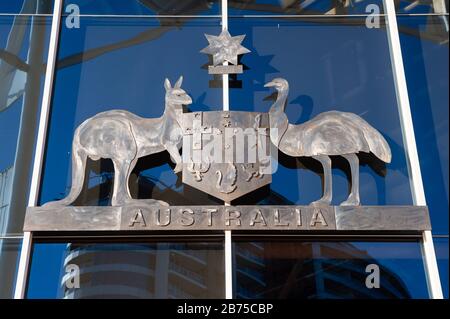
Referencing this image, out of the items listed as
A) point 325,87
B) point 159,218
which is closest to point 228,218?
point 159,218

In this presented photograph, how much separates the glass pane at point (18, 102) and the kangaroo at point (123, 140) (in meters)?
Result: 0.61

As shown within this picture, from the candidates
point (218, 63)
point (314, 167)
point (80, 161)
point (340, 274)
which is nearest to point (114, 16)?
point (218, 63)

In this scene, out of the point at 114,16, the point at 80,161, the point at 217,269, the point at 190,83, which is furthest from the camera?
the point at 114,16

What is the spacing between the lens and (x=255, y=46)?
29.5 feet

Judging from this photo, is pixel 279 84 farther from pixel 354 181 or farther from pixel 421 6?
pixel 421 6

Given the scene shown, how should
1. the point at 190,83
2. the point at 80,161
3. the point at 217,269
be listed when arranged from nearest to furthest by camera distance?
the point at 217,269 → the point at 80,161 → the point at 190,83

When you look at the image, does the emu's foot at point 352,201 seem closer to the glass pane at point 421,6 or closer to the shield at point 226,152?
the shield at point 226,152

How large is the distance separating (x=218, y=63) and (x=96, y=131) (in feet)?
5.29

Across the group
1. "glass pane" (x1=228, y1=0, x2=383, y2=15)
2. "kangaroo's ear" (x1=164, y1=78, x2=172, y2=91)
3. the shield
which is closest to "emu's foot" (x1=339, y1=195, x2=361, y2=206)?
the shield

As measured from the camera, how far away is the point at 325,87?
28.4 ft

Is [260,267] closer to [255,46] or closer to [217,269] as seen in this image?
[217,269]

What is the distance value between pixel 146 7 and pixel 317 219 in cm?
347

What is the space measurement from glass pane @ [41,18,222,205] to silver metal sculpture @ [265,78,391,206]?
0.86m

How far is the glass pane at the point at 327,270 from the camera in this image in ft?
24.4
